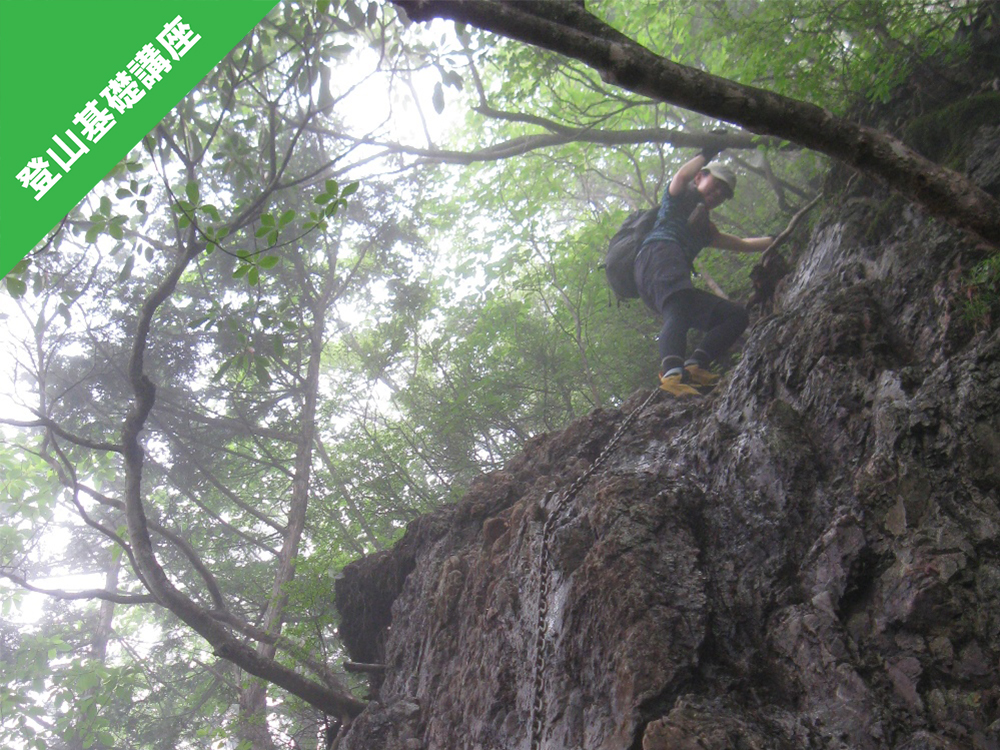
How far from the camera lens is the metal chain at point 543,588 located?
334cm

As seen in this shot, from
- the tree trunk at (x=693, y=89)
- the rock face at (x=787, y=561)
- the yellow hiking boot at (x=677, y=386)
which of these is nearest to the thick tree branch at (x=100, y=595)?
the rock face at (x=787, y=561)

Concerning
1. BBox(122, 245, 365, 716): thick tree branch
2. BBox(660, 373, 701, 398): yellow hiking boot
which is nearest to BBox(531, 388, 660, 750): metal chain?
BBox(660, 373, 701, 398): yellow hiking boot

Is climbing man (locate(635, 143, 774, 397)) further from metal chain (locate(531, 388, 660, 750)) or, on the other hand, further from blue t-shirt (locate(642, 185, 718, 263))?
metal chain (locate(531, 388, 660, 750))

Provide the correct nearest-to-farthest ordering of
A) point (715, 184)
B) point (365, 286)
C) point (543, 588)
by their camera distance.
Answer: point (543, 588)
point (715, 184)
point (365, 286)

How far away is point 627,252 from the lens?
6.05 meters

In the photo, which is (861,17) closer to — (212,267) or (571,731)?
(571,731)

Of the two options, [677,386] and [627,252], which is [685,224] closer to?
[627,252]

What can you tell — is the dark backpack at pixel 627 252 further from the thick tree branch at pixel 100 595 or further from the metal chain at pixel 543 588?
the thick tree branch at pixel 100 595

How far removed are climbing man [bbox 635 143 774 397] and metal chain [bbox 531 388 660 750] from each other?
0.75m

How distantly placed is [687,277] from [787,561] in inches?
118

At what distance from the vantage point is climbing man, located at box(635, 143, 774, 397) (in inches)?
211

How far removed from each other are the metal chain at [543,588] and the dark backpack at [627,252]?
5.64 ft

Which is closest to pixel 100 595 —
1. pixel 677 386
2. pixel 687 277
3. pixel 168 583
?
pixel 168 583

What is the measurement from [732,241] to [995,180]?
2865 mm
